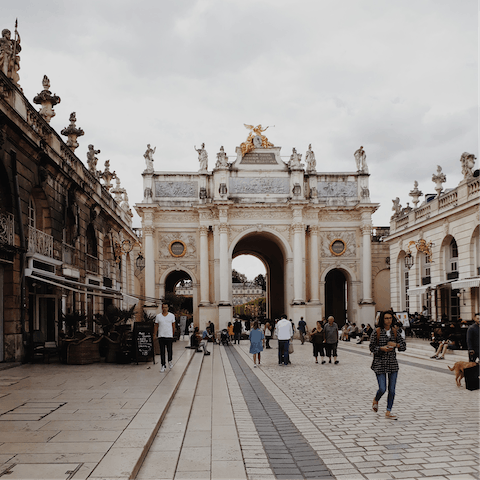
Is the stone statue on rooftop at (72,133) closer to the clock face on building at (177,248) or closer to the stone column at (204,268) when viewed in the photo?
the stone column at (204,268)

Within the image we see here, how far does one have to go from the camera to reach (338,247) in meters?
40.3

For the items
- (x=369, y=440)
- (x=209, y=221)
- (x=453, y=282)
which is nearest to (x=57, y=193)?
(x=369, y=440)

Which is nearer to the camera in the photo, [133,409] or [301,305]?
[133,409]

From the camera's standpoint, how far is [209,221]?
39094 millimetres

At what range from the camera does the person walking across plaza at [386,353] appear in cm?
778

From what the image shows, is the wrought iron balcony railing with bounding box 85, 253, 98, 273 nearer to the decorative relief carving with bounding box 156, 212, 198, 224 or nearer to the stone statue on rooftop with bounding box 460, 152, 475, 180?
the stone statue on rooftop with bounding box 460, 152, 475, 180

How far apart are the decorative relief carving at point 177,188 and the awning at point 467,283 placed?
75.2ft

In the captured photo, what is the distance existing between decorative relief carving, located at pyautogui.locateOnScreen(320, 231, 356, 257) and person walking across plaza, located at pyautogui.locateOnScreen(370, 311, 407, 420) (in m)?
32.3

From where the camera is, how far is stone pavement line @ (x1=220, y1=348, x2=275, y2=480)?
5258 mm

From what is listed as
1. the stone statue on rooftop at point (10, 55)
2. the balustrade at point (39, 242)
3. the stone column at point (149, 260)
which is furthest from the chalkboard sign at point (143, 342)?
the stone column at point (149, 260)

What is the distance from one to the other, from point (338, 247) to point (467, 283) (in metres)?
20.3

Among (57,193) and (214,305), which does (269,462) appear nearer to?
(57,193)

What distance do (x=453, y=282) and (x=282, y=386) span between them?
12.3 meters

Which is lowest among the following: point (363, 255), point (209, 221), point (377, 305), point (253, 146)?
point (377, 305)
